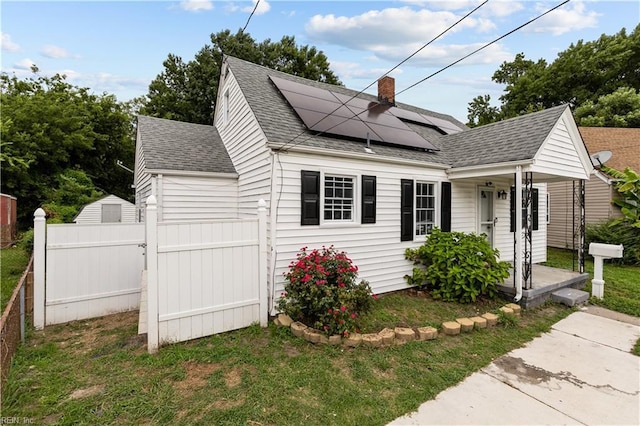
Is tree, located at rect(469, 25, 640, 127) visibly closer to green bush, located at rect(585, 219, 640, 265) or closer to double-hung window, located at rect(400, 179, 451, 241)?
green bush, located at rect(585, 219, 640, 265)

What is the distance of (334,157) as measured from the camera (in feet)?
18.4

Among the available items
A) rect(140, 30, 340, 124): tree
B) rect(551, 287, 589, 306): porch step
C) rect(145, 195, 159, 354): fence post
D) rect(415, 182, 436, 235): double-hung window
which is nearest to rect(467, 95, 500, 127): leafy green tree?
rect(140, 30, 340, 124): tree

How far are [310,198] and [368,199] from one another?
1.36 m

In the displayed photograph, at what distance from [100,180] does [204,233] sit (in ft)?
80.7

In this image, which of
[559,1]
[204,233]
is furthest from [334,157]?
[559,1]

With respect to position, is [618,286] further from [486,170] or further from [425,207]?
[425,207]

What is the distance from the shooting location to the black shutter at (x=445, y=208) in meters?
6.92

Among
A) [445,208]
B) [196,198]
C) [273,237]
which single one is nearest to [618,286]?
[445,208]

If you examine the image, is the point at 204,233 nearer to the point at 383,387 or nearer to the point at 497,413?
the point at 383,387

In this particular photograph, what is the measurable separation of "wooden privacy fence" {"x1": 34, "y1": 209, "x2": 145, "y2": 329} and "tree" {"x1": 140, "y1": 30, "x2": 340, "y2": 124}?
1709 cm

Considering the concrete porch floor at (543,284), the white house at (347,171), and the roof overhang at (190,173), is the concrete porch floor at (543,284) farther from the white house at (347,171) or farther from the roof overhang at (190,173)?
the roof overhang at (190,173)

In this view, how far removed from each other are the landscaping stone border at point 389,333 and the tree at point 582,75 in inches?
728

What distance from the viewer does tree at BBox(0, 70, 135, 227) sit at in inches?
653

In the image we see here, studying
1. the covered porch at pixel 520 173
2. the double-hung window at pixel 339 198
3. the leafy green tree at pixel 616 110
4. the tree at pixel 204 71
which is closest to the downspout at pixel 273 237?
the double-hung window at pixel 339 198
